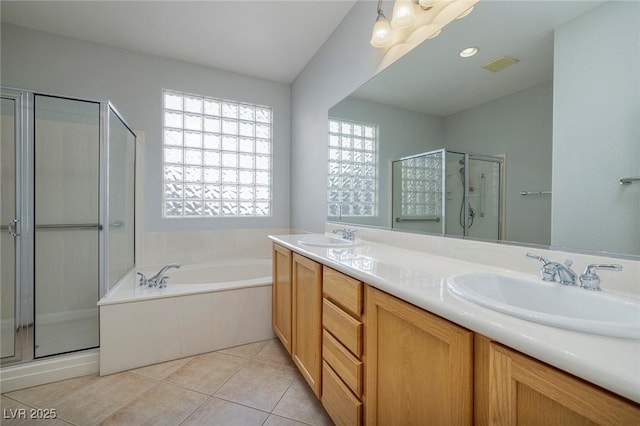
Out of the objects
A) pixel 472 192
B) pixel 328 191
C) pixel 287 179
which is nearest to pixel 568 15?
pixel 472 192

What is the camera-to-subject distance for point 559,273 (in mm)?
724

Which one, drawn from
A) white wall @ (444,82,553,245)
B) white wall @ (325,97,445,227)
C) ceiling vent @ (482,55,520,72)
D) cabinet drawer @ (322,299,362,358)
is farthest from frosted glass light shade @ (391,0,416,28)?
cabinet drawer @ (322,299,362,358)

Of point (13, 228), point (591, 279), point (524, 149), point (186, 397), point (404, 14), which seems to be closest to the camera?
point (591, 279)

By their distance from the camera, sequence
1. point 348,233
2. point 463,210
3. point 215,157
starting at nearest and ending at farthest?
point 463,210 → point 348,233 → point 215,157

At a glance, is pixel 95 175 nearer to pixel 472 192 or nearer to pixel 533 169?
pixel 472 192

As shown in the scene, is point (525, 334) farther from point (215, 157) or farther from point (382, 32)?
point (215, 157)

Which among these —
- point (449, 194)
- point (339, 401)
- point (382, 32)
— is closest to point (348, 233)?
point (449, 194)

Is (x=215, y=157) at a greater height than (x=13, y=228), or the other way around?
(x=215, y=157)

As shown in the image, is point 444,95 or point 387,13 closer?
point 444,95

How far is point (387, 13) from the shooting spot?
160 cm

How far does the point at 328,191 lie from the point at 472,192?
1296 mm

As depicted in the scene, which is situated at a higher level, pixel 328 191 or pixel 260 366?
pixel 328 191

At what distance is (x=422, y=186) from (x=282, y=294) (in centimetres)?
116

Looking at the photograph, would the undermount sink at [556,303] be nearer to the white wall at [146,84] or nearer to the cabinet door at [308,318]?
the cabinet door at [308,318]
